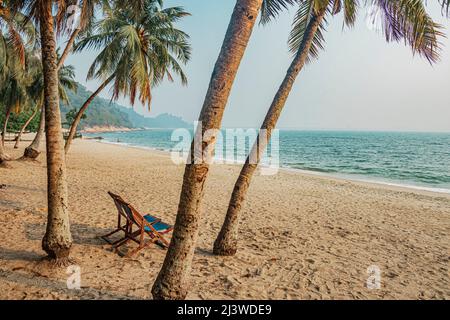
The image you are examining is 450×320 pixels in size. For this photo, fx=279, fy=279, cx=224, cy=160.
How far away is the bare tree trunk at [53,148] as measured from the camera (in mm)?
3346

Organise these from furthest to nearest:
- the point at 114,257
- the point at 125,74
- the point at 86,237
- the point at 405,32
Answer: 1. the point at 125,74
2. the point at 86,237
3. the point at 405,32
4. the point at 114,257

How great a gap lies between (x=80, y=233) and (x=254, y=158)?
Answer: 3.38m

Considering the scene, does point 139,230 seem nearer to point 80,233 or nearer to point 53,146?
point 80,233

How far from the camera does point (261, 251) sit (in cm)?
472

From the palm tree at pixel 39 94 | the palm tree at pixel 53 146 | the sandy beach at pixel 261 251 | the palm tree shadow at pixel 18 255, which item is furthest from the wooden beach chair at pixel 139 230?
the palm tree at pixel 39 94

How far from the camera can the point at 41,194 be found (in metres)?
7.71

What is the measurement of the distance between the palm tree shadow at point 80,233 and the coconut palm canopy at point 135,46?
4.86 metres

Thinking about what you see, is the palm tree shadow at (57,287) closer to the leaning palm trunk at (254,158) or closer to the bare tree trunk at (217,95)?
the bare tree trunk at (217,95)

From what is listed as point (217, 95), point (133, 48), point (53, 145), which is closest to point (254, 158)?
point (217, 95)

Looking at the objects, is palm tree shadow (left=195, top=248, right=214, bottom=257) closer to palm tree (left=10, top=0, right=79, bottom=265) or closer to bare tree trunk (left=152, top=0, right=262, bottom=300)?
palm tree (left=10, top=0, right=79, bottom=265)
